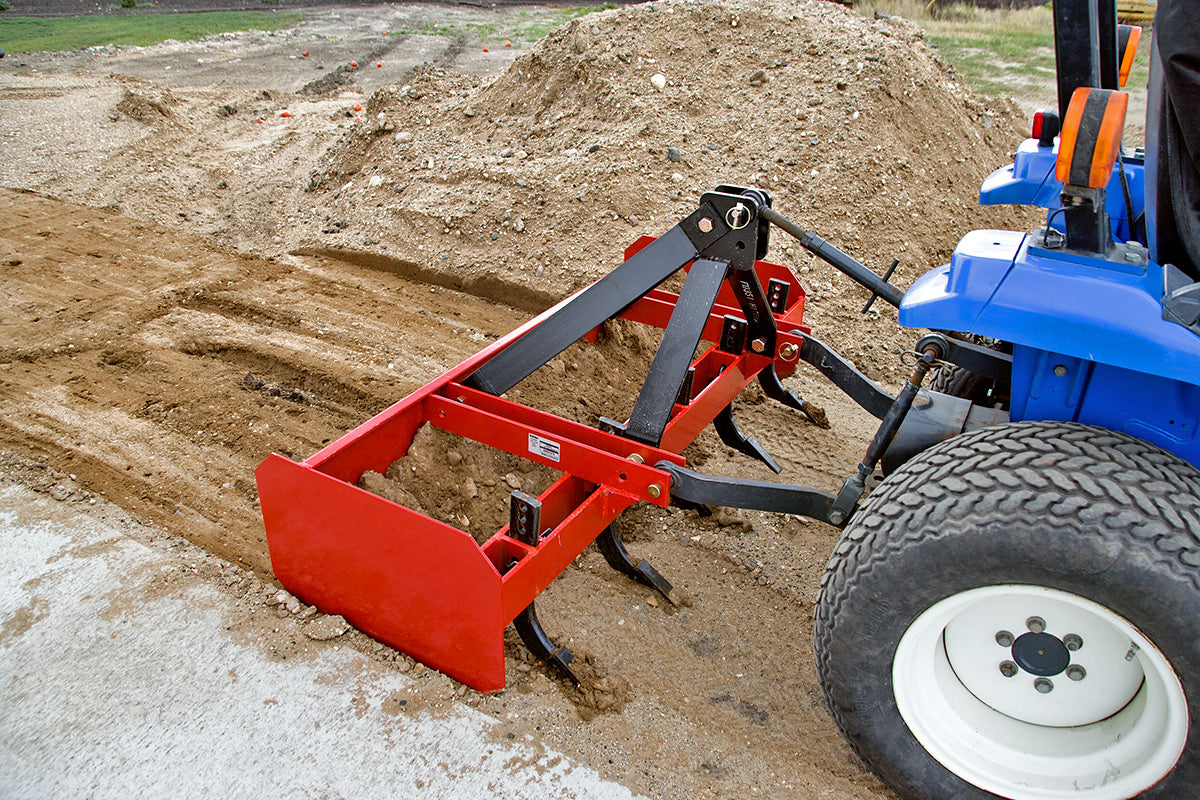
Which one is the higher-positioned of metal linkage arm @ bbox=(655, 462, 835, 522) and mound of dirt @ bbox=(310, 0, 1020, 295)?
mound of dirt @ bbox=(310, 0, 1020, 295)

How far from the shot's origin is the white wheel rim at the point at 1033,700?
83.4 inches

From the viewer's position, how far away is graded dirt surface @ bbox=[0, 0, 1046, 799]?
115 inches

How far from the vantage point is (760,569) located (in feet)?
11.2

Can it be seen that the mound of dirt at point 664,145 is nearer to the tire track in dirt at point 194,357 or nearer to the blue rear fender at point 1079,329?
the tire track in dirt at point 194,357

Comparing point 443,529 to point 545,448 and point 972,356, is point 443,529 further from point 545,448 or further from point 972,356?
point 972,356

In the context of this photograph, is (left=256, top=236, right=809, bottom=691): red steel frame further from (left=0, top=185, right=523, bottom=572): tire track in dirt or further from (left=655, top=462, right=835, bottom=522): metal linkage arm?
(left=0, top=185, right=523, bottom=572): tire track in dirt

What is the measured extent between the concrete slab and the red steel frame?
187mm

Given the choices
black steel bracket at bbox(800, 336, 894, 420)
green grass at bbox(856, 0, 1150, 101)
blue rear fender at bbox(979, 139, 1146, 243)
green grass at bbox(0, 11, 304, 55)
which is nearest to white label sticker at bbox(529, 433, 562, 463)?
black steel bracket at bbox(800, 336, 894, 420)

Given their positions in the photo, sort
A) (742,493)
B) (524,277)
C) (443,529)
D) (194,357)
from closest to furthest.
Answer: (443,529) → (742,493) → (194,357) → (524,277)

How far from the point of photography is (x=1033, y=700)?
2.27 meters

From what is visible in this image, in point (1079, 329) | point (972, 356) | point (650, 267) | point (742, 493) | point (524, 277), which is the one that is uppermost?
point (1079, 329)

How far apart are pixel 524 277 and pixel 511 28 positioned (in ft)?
44.3

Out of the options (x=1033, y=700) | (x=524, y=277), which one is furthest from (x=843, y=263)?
(x=524, y=277)

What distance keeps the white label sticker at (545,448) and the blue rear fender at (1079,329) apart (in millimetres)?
1166
